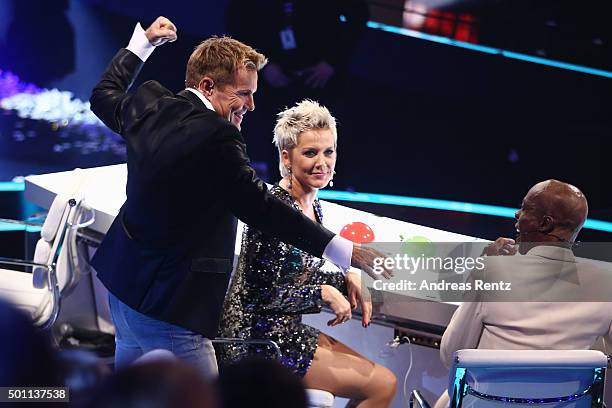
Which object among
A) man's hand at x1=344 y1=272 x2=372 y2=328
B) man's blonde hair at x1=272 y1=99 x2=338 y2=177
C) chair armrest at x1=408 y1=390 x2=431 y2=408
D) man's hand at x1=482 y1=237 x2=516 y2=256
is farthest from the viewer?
man's blonde hair at x1=272 y1=99 x2=338 y2=177

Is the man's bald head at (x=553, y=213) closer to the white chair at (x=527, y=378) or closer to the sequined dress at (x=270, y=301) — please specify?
the white chair at (x=527, y=378)

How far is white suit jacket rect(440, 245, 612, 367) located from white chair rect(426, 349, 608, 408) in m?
0.17

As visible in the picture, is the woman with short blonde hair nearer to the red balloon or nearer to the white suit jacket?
the white suit jacket

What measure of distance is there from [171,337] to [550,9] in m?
5.79

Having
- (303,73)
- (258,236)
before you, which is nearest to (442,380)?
(258,236)

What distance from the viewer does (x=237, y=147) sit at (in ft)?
8.25

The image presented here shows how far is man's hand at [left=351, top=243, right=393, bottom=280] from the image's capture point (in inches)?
104

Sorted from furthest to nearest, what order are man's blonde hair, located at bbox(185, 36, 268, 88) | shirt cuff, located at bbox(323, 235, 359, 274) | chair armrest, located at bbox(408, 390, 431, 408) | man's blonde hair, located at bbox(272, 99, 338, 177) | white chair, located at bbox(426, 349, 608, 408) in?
1. man's blonde hair, located at bbox(272, 99, 338, 177)
2. chair armrest, located at bbox(408, 390, 431, 408)
3. man's blonde hair, located at bbox(185, 36, 268, 88)
4. shirt cuff, located at bbox(323, 235, 359, 274)
5. white chair, located at bbox(426, 349, 608, 408)

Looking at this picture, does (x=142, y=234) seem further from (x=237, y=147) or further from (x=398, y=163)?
(x=398, y=163)

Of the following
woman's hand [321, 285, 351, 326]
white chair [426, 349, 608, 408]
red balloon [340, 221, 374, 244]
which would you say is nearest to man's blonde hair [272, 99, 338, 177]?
woman's hand [321, 285, 351, 326]

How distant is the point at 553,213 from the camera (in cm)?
287

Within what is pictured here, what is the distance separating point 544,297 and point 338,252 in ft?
2.21

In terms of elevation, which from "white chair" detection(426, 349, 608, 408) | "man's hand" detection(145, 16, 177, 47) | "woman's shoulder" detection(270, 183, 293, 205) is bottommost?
"white chair" detection(426, 349, 608, 408)

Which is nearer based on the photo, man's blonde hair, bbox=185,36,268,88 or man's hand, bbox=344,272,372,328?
man's blonde hair, bbox=185,36,268,88
